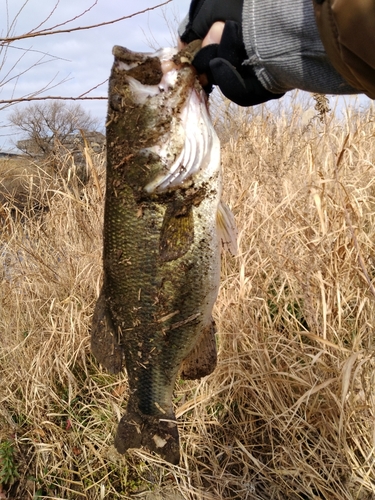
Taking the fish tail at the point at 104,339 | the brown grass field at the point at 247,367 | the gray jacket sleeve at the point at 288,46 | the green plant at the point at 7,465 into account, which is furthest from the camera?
the green plant at the point at 7,465

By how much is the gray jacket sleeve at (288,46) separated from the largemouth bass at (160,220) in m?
0.35

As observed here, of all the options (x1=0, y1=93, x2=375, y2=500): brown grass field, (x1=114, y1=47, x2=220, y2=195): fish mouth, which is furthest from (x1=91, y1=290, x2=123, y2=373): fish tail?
(x1=0, y1=93, x2=375, y2=500): brown grass field

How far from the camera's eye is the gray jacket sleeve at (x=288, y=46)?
1.23 meters

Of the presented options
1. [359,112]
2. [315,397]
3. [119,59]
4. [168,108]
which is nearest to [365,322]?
[315,397]

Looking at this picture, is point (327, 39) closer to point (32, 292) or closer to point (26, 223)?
point (32, 292)

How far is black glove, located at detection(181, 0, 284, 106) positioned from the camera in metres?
1.36

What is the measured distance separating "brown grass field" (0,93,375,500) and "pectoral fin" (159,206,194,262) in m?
0.78

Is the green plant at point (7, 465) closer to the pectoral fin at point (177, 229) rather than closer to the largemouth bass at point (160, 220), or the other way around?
the largemouth bass at point (160, 220)

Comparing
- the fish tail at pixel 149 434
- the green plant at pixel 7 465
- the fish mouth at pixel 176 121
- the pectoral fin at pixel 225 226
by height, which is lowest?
the green plant at pixel 7 465

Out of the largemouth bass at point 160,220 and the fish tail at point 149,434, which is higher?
the largemouth bass at point 160,220

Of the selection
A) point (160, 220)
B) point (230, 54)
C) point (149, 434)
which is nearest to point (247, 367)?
point (149, 434)

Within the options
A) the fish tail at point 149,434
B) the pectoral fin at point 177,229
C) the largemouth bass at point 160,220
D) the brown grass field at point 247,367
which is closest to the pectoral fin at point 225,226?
the largemouth bass at point 160,220

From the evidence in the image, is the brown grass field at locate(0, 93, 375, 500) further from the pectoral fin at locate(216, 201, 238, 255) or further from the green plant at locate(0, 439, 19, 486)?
the pectoral fin at locate(216, 201, 238, 255)

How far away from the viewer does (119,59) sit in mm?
1752
